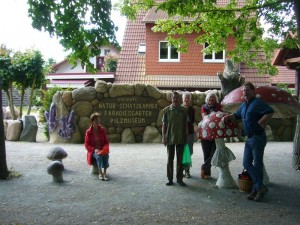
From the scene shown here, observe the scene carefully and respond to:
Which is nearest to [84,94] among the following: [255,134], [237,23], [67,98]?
[67,98]

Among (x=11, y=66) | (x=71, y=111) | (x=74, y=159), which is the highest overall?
(x=11, y=66)

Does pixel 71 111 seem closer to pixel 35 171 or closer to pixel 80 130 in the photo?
pixel 80 130

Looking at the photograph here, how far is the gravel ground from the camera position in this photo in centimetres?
517

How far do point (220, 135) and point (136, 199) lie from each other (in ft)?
5.91

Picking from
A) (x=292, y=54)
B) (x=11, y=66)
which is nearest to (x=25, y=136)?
(x=11, y=66)

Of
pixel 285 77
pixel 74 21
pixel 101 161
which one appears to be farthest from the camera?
pixel 285 77

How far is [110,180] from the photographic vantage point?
7.49 metres

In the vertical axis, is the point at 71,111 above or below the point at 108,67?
below

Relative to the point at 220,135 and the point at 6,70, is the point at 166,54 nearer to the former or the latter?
the point at 6,70

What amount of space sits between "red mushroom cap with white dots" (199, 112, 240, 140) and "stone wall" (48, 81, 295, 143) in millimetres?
7170

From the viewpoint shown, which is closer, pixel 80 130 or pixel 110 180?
pixel 110 180

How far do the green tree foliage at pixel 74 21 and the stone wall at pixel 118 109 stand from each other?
773 centimetres

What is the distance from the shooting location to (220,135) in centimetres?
660

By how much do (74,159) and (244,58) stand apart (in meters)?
6.32
